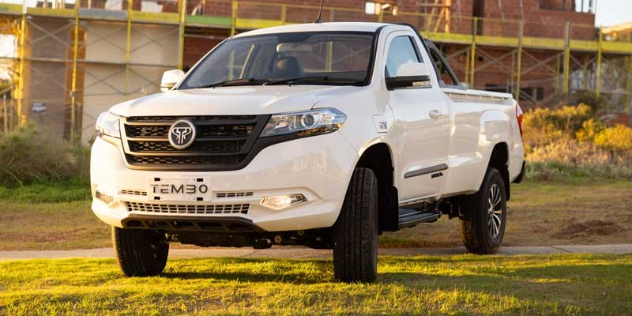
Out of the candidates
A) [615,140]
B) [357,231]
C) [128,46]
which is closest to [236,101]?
[357,231]

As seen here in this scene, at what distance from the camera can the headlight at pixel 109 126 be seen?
728 centimetres

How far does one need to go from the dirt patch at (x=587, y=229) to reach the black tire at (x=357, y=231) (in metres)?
5.37

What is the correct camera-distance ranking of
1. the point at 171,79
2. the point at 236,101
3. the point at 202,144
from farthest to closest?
the point at 171,79 < the point at 236,101 < the point at 202,144

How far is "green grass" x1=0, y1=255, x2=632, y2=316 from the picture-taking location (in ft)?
21.0

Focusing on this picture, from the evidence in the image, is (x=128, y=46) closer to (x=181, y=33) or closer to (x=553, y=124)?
(x=181, y=33)

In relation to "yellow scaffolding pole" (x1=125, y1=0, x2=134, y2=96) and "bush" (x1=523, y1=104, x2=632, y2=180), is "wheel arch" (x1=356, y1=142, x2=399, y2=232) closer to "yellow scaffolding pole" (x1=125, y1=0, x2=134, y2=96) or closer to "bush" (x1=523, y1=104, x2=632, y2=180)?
"bush" (x1=523, y1=104, x2=632, y2=180)

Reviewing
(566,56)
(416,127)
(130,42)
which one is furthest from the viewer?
(566,56)

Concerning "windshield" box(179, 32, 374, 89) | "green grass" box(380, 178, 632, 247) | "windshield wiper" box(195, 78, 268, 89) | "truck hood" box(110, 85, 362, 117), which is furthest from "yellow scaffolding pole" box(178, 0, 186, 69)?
"truck hood" box(110, 85, 362, 117)

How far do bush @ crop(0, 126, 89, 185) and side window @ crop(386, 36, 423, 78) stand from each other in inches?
365

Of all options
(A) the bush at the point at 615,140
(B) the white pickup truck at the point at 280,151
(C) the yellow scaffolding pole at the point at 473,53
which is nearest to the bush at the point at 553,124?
(A) the bush at the point at 615,140

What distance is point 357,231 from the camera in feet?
23.3

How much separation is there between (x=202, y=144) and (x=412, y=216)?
7.63 ft

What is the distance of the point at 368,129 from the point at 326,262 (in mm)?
1931

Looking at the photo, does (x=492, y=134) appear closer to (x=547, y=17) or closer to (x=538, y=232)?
(x=538, y=232)
